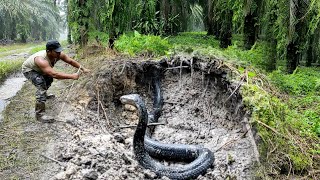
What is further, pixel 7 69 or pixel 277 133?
pixel 7 69

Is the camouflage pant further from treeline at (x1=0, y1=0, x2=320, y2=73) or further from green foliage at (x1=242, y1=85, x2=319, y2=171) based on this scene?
treeline at (x1=0, y1=0, x2=320, y2=73)

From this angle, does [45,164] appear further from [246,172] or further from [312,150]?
[312,150]

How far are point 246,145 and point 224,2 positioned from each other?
10.6 meters

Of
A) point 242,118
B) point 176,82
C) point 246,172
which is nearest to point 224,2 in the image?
point 176,82

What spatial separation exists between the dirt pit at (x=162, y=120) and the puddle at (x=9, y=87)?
1877 millimetres

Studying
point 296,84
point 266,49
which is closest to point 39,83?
point 296,84

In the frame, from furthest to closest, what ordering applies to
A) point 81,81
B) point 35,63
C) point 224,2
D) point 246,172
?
1. point 224,2
2. point 81,81
3. point 35,63
4. point 246,172

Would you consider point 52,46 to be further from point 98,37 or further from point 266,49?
point 266,49

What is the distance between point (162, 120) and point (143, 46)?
353 cm

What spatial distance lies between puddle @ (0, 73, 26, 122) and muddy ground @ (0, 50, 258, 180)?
0.26 m

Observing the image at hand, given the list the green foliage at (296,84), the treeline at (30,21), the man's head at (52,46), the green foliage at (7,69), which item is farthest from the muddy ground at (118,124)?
the treeline at (30,21)

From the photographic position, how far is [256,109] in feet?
16.7

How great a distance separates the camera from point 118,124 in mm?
7277

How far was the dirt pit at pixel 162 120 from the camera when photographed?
15.6ft
